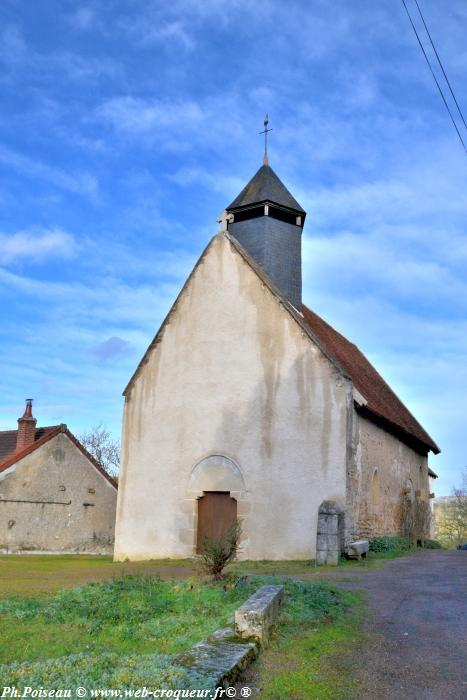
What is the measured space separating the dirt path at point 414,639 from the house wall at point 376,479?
181 inches

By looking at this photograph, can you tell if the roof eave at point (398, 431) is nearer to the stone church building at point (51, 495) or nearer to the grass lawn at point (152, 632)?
the grass lawn at point (152, 632)

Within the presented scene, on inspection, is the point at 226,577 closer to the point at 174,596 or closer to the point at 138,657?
the point at 174,596

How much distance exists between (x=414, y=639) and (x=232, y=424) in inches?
420

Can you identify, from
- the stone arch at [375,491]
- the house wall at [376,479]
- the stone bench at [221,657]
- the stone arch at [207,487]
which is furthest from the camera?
the stone arch at [375,491]

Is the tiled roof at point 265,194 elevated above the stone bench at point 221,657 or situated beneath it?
elevated above

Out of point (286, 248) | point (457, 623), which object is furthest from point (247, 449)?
point (457, 623)

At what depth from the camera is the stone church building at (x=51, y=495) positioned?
2219 centimetres

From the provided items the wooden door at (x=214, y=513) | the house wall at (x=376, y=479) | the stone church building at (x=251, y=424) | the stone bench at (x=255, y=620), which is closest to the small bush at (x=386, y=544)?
the house wall at (x=376, y=479)

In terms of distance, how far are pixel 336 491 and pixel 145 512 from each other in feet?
18.1

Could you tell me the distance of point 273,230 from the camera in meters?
19.6

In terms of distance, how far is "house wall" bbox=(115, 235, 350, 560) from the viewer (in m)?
15.7

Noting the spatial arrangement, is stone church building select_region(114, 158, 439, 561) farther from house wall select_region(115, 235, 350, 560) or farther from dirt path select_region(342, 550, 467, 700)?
dirt path select_region(342, 550, 467, 700)

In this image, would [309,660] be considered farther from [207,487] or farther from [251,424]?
[207,487]

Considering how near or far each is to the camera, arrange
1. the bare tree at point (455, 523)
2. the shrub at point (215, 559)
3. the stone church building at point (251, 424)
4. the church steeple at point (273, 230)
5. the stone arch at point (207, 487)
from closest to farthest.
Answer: the shrub at point (215, 559)
the stone church building at point (251, 424)
the stone arch at point (207, 487)
the church steeple at point (273, 230)
the bare tree at point (455, 523)
